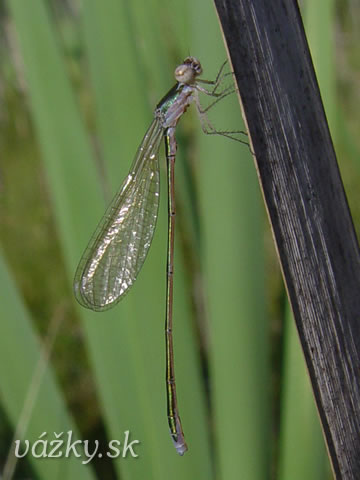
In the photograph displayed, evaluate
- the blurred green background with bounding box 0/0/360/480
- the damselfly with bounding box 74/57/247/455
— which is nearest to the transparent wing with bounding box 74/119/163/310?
the damselfly with bounding box 74/57/247/455

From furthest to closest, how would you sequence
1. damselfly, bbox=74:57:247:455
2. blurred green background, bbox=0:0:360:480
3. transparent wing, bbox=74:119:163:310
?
transparent wing, bbox=74:119:163:310 → damselfly, bbox=74:57:247:455 → blurred green background, bbox=0:0:360:480

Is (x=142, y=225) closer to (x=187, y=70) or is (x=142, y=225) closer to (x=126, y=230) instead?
(x=126, y=230)

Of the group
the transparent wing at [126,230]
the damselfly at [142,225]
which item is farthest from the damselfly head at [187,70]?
the transparent wing at [126,230]

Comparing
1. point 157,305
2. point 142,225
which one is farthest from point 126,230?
point 157,305

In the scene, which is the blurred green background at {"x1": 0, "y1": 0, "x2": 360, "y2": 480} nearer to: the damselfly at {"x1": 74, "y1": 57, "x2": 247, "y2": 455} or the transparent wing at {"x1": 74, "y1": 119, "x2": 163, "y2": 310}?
the damselfly at {"x1": 74, "y1": 57, "x2": 247, "y2": 455}

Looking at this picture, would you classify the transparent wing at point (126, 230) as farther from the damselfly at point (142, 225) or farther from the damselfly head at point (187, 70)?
the damselfly head at point (187, 70)

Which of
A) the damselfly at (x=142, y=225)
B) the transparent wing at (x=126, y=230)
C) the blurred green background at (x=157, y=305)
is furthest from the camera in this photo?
the transparent wing at (x=126, y=230)

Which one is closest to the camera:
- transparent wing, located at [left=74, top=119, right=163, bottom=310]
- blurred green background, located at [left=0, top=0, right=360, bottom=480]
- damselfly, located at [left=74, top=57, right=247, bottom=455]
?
blurred green background, located at [left=0, top=0, right=360, bottom=480]
